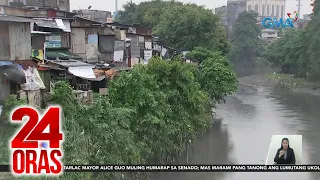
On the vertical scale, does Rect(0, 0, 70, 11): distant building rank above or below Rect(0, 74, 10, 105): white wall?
above

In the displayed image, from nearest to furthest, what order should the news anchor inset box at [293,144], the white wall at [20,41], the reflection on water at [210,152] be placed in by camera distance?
the news anchor inset box at [293,144] → the white wall at [20,41] → the reflection on water at [210,152]

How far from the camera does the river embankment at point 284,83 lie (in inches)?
1450

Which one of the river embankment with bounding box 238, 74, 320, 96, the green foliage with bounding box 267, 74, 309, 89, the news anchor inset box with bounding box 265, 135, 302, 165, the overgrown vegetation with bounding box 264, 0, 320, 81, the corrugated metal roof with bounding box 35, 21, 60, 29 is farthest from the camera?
the green foliage with bounding box 267, 74, 309, 89

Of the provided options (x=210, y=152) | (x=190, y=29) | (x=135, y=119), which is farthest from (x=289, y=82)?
(x=135, y=119)

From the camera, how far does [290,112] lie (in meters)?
27.5

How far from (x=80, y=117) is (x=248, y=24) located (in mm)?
48327

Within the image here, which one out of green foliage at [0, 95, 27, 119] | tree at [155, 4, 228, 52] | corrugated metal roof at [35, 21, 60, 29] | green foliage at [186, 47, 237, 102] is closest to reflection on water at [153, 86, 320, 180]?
green foliage at [186, 47, 237, 102]

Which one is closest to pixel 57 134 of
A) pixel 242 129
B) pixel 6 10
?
pixel 6 10

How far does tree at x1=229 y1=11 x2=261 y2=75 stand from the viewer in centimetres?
5469

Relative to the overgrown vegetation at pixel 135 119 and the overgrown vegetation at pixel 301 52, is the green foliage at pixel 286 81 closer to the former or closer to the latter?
the overgrown vegetation at pixel 301 52

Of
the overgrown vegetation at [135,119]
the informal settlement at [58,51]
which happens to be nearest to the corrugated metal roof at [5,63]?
the informal settlement at [58,51]

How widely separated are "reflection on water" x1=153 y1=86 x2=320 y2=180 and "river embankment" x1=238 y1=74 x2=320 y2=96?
2.24 metres

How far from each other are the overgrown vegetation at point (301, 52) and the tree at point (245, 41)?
735cm

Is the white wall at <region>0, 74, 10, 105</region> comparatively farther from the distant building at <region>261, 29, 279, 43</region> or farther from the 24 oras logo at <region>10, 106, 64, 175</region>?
the distant building at <region>261, 29, 279, 43</region>
